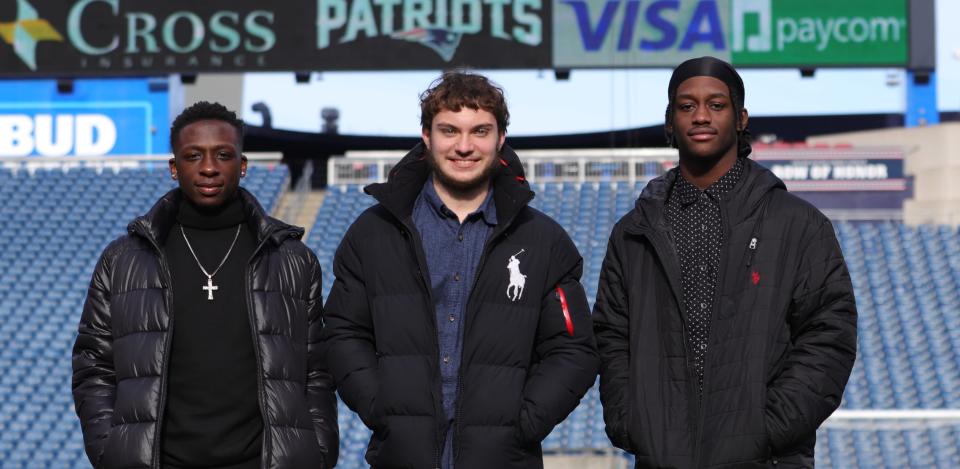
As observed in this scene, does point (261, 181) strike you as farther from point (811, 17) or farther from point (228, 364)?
point (228, 364)

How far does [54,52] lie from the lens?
1764 centimetres

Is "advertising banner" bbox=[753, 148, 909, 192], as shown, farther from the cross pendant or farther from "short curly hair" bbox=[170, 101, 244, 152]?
the cross pendant

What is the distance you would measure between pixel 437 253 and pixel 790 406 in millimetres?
924

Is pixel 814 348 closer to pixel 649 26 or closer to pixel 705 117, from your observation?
pixel 705 117

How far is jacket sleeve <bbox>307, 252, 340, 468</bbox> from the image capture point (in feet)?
11.4

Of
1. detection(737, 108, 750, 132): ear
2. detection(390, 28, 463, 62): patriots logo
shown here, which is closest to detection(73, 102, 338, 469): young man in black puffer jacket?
detection(737, 108, 750, 132): ear

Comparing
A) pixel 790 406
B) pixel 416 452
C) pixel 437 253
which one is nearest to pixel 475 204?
pixel 437 253

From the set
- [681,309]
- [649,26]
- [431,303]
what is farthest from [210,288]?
[649,26]

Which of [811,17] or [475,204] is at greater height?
[811,17]

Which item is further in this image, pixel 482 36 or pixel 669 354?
pixel 482 36

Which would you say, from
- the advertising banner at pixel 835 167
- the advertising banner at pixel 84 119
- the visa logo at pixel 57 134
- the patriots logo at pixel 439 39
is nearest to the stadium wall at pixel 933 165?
the advertising banner at pixel 835 167

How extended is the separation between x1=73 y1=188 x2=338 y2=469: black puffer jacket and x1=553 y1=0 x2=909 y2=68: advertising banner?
14.0 m

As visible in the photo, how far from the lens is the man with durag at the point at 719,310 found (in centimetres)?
313

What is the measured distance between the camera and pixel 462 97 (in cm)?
334
